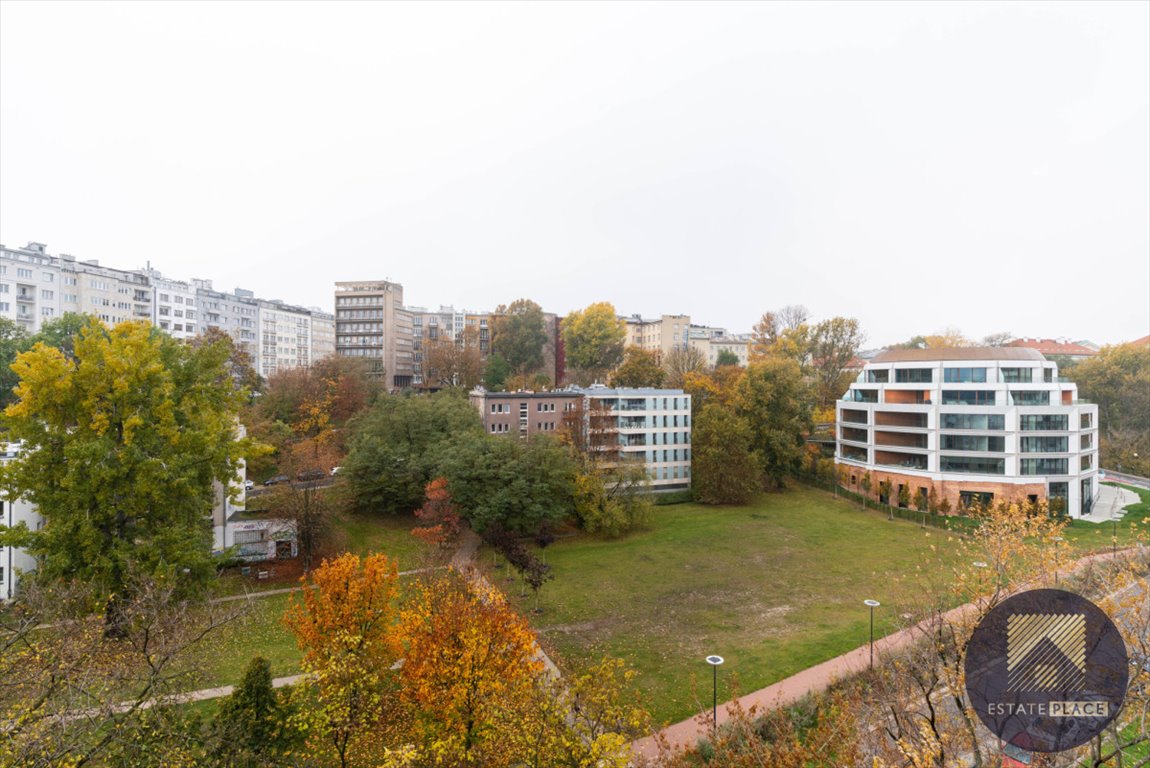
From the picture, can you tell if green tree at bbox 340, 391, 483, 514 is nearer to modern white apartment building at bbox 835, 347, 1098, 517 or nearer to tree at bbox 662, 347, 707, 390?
tree at bbox 662, 347, 707, 390

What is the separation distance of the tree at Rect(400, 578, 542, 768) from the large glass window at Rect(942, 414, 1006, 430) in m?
45.7

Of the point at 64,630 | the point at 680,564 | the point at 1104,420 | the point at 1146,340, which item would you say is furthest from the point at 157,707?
the point at 1146,340

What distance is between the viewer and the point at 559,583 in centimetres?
3291

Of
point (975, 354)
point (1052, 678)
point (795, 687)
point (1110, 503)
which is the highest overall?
point (975, 354)

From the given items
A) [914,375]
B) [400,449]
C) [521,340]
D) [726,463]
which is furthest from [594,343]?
[400,449]

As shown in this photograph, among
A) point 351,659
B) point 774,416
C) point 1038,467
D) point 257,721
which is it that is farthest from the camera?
point 774,416

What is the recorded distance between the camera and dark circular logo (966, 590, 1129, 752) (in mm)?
9750

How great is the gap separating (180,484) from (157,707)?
35.7 ft

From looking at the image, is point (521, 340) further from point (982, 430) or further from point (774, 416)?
point (982, 430)

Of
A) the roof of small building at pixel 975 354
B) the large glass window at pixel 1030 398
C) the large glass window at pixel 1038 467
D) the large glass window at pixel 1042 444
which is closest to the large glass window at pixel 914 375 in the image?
the roof of small building at pixel 975 354

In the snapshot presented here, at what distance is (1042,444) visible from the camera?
45.6 metres

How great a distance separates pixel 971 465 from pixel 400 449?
1778 inches

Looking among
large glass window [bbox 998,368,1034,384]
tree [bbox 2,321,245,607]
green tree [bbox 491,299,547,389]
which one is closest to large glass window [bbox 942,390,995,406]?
large glass window [bbox 998,368,1034,384]

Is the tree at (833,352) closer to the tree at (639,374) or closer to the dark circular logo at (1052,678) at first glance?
the tree at (639,374)
